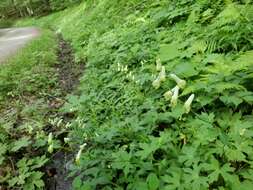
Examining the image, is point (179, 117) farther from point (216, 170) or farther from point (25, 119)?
point (25, 119)

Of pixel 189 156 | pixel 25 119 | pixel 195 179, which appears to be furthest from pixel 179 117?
pixel 25 119

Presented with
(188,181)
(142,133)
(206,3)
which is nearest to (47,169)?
(142,133)

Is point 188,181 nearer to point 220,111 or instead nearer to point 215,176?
point 215,176

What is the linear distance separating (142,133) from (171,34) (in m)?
2.69

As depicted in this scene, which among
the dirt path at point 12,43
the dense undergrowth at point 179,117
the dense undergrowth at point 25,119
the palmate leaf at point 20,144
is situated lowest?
the dirt path at point 12,43

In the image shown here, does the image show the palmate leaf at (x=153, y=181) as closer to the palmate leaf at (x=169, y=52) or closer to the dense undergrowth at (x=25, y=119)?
the dense undergrowth at (x=25, y=119)

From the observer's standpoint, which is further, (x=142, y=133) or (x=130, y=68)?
(x=130, y=68)

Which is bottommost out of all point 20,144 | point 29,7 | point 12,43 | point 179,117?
point 29,7

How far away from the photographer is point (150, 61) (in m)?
4.66

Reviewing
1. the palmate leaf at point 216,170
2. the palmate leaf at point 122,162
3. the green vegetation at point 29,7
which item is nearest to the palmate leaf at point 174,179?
the palmate leaf at point 216,170

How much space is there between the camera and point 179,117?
301cm

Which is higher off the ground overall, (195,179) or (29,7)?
(195,179)

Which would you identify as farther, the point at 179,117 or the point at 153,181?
the point at 179,117

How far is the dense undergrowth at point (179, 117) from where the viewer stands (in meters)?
2.43
